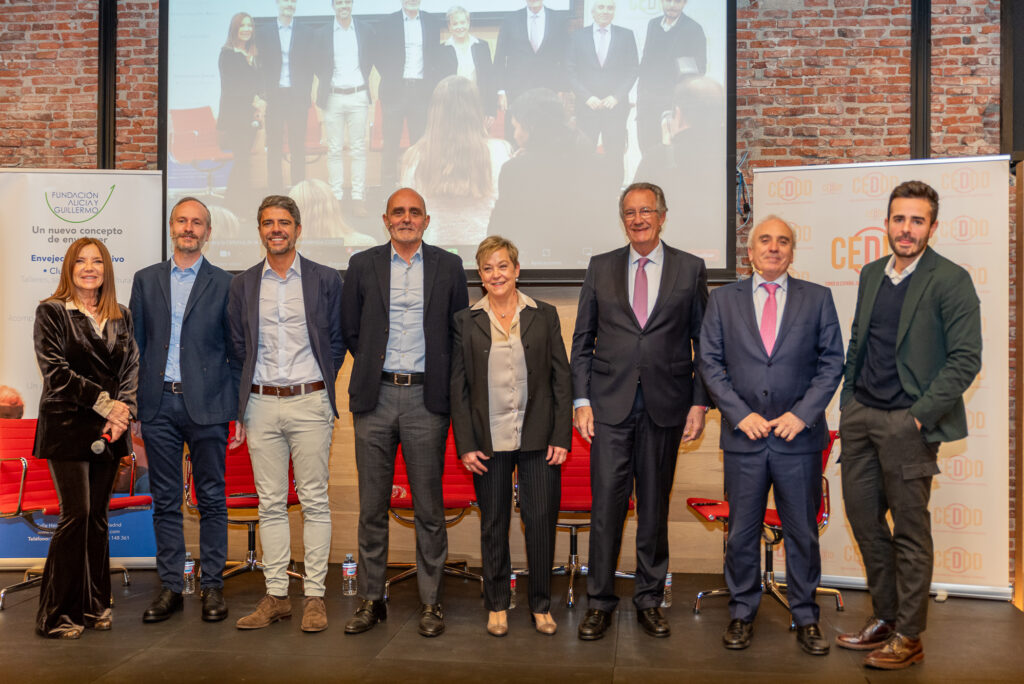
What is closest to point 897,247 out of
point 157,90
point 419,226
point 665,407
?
point 665,407

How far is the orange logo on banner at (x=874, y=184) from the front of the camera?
15.6 ft

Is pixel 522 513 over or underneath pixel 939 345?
underneath

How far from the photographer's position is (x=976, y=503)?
4.65 meters

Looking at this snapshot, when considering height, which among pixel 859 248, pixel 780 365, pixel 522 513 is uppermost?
pixel 859 248

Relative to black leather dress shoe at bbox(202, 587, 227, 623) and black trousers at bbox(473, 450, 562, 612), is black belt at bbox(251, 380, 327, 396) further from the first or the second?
black leather dress shoe at bbox(202, 587, 227, 623)

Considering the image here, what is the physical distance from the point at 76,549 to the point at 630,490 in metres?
2.55

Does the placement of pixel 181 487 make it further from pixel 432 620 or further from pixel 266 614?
pixel 432 620

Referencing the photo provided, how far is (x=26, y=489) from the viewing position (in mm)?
4969

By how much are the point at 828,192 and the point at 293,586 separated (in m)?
3.80

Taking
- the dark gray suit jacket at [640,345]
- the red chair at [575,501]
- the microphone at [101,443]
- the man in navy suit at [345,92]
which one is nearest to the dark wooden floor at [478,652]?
the red chair at [575,501]

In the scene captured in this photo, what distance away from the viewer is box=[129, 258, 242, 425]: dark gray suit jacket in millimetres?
4094

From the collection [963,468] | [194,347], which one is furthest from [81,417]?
[963,468]

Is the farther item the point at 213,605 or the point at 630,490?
the point at 213,605

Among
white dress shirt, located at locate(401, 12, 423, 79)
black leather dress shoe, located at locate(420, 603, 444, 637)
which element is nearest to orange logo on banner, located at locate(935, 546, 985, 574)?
black leather dress shoe, located at locate(420, 603, 444, 637)
